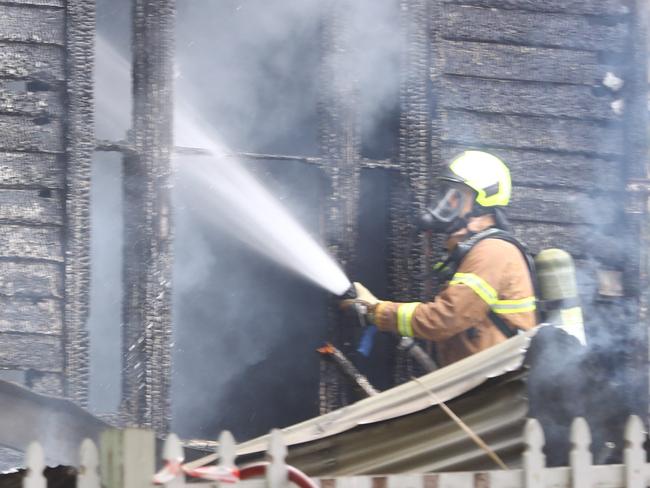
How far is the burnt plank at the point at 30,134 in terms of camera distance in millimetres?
6863

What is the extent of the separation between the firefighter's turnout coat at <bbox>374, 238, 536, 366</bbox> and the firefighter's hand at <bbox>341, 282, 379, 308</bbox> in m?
0.06

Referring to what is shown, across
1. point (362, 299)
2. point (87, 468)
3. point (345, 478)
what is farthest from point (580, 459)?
point (362, 299)

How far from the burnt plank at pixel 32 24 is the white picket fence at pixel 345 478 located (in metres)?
2.80

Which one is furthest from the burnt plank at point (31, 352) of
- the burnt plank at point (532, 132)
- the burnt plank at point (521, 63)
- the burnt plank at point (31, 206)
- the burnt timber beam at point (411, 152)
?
the burnt plank at point (521, 63)

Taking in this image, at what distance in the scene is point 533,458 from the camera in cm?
495

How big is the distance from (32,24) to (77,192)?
937 mm

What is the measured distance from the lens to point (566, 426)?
230 inches

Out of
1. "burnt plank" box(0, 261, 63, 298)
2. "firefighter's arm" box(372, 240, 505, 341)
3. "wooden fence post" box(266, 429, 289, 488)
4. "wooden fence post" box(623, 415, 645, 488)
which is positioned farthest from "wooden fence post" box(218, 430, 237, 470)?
"burnt plank" box(0, 261, 63, 298)

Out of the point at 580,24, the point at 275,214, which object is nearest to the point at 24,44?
the point at 275,214

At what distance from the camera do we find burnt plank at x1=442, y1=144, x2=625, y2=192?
26.1ft

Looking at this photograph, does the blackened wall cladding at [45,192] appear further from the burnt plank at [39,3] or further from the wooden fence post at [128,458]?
the wooden fence post at [128,458]

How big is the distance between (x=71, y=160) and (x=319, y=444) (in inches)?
92.2

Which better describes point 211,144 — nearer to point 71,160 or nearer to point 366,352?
point 71,160

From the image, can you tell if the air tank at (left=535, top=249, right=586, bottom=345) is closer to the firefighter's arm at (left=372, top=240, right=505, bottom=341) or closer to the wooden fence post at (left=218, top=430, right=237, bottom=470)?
the firefighter's arm at (left=372, top=240, right=505, bottom=341)
